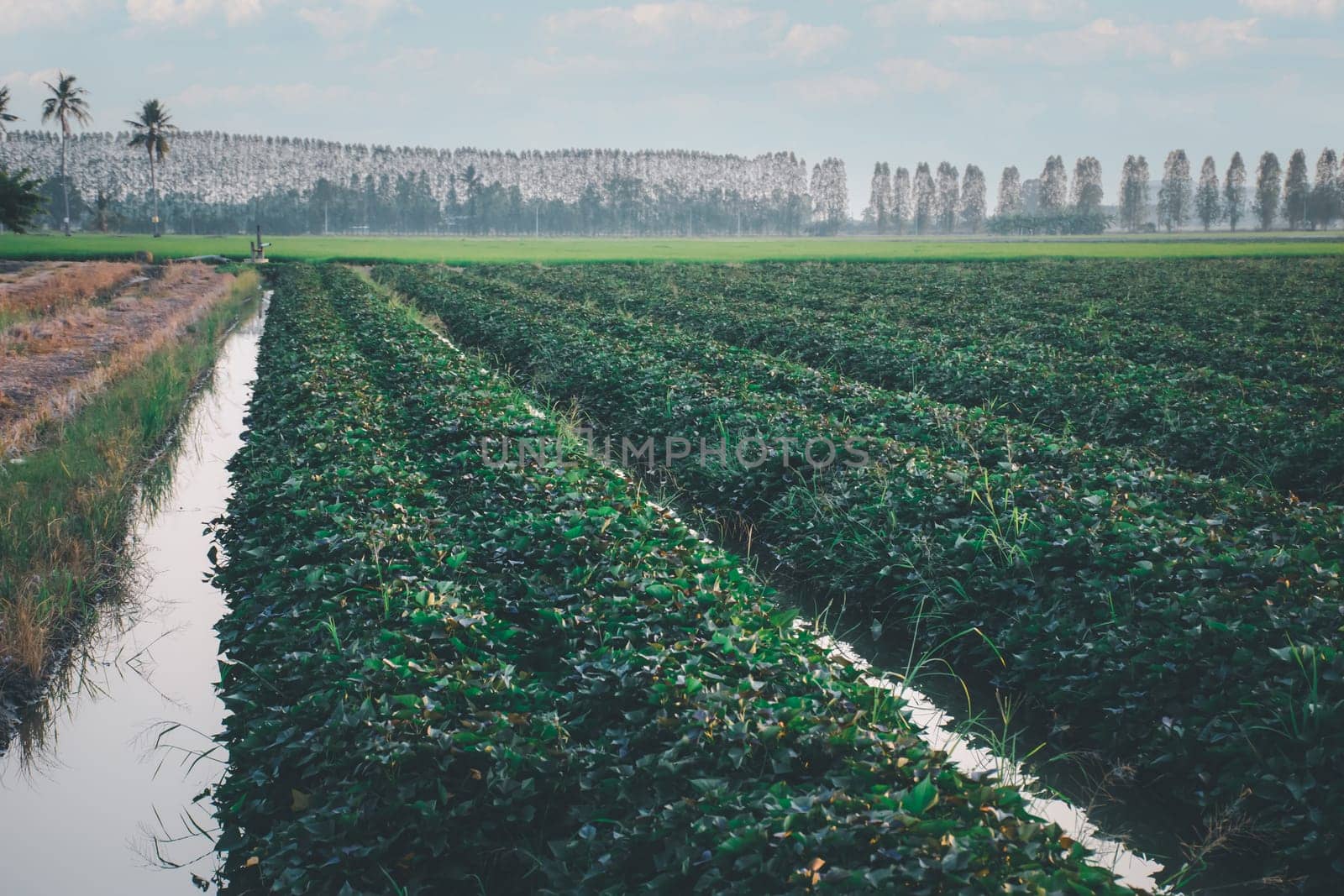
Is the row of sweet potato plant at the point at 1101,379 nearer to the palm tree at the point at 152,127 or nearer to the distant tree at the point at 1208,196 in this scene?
the palm tree at the point at 152,127

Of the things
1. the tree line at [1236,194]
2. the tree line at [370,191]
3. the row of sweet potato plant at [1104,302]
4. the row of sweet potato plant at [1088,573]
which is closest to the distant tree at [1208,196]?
the tree line at [1236,194]

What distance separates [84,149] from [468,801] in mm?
214195

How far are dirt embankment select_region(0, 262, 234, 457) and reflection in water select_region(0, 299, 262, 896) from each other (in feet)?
17.7

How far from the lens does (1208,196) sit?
128500 mm

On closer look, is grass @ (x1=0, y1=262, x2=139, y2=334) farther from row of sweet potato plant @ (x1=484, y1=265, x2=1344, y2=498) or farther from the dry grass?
row of sweet potato plant @ (x1=484, y1=265, x2=1344, y2=498)

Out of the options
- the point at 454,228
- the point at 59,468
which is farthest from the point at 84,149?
the point at 59,468

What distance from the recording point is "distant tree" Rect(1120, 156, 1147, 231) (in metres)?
135

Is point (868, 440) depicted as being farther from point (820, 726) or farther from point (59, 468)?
point (59, 468)

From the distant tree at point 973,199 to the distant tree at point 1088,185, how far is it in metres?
15.5

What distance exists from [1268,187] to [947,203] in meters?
43.7

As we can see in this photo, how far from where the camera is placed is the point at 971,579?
278 inches

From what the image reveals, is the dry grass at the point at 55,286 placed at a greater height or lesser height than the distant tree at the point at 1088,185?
lesser

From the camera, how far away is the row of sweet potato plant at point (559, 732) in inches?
148

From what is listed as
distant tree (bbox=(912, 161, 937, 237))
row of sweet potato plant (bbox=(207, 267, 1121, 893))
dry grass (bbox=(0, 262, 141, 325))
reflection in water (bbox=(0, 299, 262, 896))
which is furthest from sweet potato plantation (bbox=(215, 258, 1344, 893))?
distant tree (bbox=(912, 161, 937, 237))
